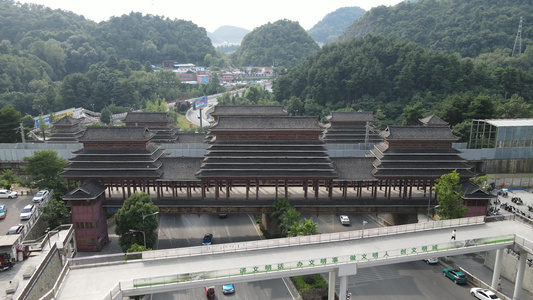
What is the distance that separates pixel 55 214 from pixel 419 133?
167 feet

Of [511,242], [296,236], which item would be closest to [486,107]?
[511,242]

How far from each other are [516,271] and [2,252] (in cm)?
5506

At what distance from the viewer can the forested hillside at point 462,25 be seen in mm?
150125

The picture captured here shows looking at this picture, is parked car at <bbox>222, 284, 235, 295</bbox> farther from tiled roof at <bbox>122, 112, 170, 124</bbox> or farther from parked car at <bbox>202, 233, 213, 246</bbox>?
tiled roof at <bbox>122, 112, 170, 124</bbox>

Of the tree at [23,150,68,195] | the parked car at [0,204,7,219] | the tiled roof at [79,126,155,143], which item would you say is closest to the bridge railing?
the tiled roof at [79,126,155,143]

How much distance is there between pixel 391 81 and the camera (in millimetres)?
124938

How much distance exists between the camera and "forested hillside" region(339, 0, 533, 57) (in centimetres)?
15012

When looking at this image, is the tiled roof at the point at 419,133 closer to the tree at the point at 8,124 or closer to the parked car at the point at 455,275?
the parked car at the point at 455,275

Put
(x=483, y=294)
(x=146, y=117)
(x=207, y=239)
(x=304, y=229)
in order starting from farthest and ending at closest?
1. (x=146, y=117)
2. (x=207, y=239)
3. (x=304, y=229)
4. (x=483, y=294)

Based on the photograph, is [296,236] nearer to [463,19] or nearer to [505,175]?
[505,175]

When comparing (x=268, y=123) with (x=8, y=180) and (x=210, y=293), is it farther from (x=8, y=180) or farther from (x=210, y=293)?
(x=8, y=180)

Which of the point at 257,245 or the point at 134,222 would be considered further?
the point at 134,222

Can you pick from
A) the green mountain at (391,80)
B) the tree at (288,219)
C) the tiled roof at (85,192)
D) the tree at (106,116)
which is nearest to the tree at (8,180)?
the tiled roof at (85,192)

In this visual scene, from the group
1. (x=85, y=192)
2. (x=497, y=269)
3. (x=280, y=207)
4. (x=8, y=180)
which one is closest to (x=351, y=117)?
(x=280, y=207)
